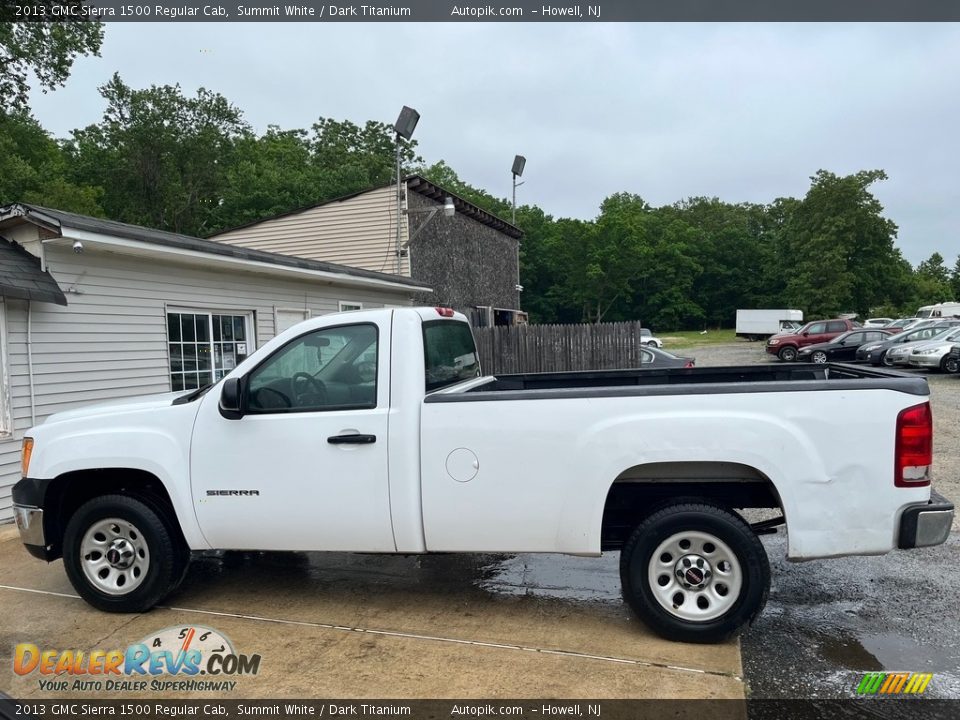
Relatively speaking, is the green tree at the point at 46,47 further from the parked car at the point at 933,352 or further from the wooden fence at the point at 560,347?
the parked car at the point at 933,352

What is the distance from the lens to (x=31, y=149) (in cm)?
3884

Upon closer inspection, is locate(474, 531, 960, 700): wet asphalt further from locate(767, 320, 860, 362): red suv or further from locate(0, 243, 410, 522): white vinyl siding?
locate(767, 320, 860, 362): red suv

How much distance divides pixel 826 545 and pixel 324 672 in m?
2.75

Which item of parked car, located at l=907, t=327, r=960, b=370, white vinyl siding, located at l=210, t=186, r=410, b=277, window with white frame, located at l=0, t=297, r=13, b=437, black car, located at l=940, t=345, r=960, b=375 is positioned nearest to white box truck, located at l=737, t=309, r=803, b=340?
parked car, located at l=907, t=327, r=960, b=370

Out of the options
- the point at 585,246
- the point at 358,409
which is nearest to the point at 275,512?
the point at 358,409

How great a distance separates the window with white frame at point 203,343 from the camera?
9.03 meters

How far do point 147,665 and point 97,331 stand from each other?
5.27 meters

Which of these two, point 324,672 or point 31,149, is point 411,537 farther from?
point 31,149

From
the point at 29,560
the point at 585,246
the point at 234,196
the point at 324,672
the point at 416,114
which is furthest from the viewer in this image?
the point at 585,246

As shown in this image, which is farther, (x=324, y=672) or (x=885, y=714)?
(x=324, y=672)

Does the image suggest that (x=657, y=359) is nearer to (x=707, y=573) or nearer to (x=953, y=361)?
(x=953, y=361)

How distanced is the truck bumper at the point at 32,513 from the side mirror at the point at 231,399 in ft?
4.46

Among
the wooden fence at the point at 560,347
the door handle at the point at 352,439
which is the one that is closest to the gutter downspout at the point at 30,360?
the door handle at the point at 352,439

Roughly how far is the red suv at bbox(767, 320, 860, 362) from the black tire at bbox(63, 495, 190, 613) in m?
29.4
